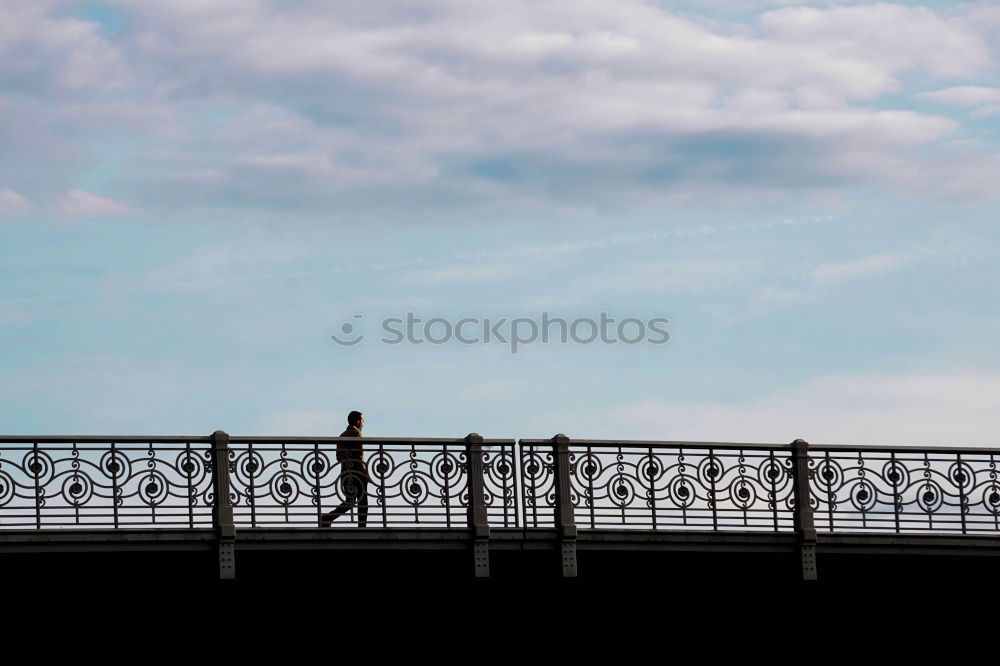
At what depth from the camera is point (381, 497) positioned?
81.5 feet

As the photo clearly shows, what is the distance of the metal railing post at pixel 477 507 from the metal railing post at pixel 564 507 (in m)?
1.00

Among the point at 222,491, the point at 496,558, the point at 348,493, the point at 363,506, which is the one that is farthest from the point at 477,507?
the point at 222,491

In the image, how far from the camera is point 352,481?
81.4 ft

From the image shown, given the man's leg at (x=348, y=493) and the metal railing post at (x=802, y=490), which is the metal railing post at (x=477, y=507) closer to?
the man's leg at (x=348, y=493)

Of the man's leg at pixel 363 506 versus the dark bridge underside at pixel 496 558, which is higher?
the man's leg at pixel 363 506

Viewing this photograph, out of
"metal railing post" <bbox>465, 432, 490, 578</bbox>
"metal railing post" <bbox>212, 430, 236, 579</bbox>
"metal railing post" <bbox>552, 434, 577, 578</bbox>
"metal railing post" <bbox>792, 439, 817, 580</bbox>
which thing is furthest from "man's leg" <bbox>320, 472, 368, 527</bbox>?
"metal railing post" <bbox>792, 439, 817, 580</bbox>

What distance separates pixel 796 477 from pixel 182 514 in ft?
27.7

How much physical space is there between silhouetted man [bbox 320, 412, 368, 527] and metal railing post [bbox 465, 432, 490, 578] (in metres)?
1.41

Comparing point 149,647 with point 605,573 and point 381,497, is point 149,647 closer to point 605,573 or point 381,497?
point 381,497

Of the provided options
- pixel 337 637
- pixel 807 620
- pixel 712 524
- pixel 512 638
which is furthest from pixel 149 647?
pixel 807 620

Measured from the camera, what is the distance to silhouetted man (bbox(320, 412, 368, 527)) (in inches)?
973

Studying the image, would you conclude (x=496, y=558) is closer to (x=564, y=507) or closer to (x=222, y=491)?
(x=564, y=507)

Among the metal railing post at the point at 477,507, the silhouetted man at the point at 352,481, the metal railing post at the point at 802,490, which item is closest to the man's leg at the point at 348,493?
the silhouetted man at the point at 352,481

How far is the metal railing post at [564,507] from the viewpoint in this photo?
25.3 meters
